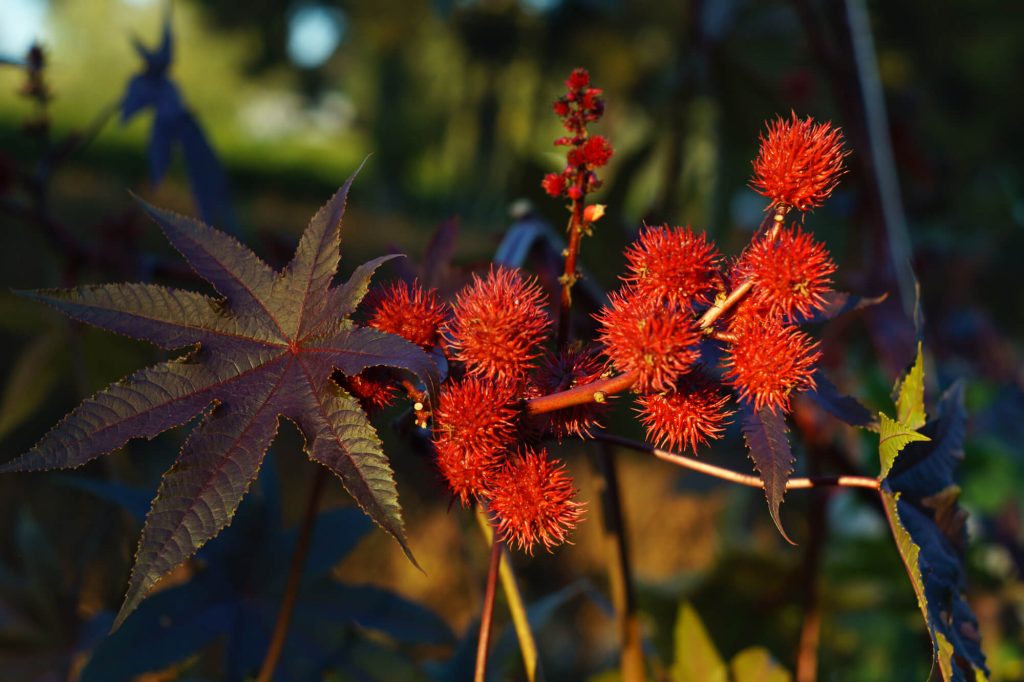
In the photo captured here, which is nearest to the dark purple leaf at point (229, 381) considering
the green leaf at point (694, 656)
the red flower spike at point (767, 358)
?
the red flower spike at point (767, 358)

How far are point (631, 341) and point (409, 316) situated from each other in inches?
3.6

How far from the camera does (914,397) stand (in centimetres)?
38

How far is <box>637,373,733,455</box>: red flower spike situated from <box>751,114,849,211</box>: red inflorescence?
0.07m

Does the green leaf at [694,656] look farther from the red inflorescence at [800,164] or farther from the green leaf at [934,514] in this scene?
the red inflorescence at [800,164]

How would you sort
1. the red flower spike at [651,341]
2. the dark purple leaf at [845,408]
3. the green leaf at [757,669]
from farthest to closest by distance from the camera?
the green leaf at [757,669], the dark purple leaf at [845,408], the red flower spike at [651,341]

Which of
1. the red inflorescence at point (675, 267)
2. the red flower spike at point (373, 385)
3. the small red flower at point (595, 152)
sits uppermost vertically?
the small red flower at point (595, 152)

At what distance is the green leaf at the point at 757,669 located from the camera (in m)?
0.54

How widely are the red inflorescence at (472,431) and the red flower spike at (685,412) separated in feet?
0.17

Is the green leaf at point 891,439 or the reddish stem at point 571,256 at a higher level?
the reddish stem at point 571,256

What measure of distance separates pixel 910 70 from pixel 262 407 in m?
7.36

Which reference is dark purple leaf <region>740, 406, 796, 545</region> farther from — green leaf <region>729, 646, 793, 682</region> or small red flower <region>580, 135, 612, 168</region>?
green leaf <region>729, 646, 793, 682</region>

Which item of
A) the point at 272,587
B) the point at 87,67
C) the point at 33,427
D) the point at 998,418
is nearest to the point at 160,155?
the point at 272,587

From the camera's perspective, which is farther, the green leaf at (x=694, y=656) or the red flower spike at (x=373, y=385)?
the green leaf at (x=694, y=656)

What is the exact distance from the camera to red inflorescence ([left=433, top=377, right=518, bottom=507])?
0.30m
